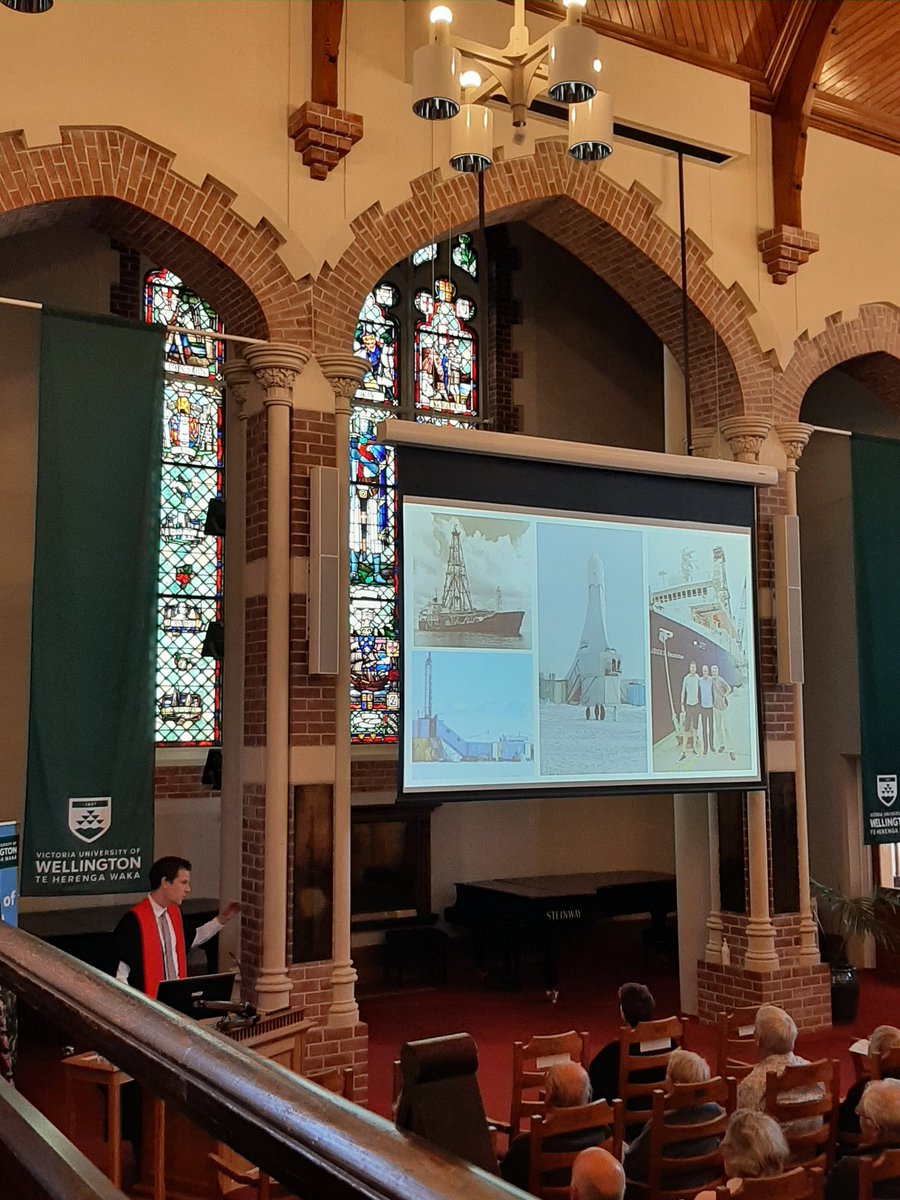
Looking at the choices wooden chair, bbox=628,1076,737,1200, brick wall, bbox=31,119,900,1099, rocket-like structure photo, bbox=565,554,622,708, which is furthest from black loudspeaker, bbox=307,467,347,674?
wooden chair, bbox=628,1076,737,1200

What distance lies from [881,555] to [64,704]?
20.0ft

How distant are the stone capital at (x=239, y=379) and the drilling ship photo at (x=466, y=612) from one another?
1548 millimetres

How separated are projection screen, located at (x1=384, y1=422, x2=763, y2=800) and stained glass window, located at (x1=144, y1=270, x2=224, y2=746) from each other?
361 centimetres

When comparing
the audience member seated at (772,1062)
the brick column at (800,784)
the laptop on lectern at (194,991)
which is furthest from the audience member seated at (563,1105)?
the brick column at (800,784)

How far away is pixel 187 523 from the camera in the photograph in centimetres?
1049

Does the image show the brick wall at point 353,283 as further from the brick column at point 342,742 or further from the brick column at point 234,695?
the brick column at point 234,695

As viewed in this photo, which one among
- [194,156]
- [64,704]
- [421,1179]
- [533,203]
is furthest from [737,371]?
[421,1179]

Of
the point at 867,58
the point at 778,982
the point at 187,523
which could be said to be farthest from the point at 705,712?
the point at 867,58

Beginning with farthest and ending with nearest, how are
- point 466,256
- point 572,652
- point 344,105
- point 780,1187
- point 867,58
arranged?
point 466,256 → point 867,58 → point 572,652 → point 344,105 → point 780,1187

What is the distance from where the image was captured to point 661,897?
10.7m

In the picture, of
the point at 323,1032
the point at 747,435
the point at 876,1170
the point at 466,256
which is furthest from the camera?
the point at 466,256

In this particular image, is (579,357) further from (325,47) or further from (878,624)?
(325,47)

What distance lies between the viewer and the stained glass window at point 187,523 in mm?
10164

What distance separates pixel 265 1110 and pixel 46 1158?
14.9 inches
